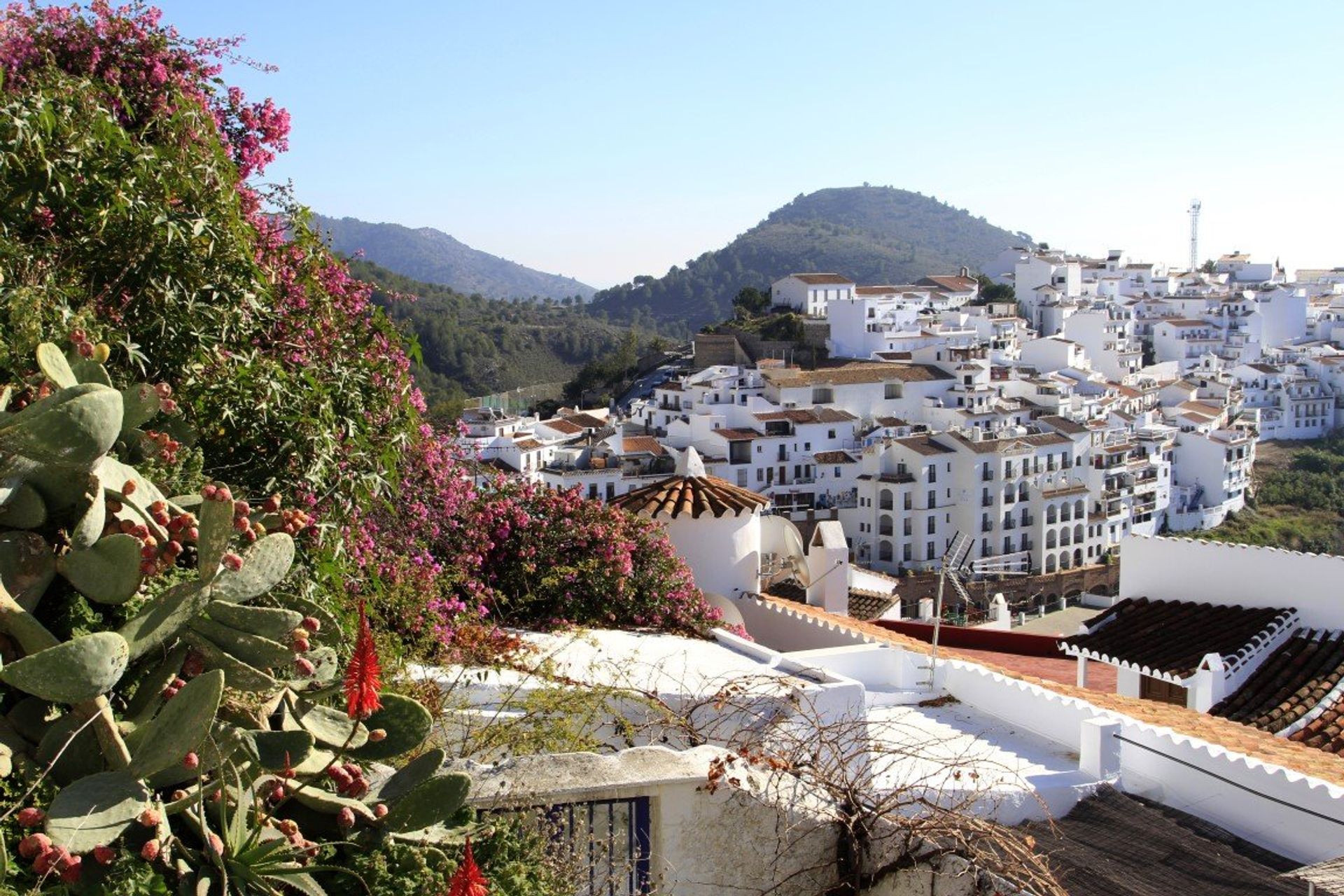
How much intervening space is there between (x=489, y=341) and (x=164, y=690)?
91.2 m

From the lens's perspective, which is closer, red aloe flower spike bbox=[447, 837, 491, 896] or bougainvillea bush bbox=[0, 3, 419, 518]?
red aloe flower spike bbox=[447, 837, 491, 896]

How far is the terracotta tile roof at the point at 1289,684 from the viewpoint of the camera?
952 cm

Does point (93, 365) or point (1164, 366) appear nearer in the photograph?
point (93, 365)

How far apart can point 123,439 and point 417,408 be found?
2.96 meters

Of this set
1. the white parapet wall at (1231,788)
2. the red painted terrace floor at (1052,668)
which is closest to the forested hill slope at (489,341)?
the red painted terrace floor at (1052,668)

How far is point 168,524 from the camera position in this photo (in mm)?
4109

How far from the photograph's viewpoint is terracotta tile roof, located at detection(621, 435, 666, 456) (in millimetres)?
52875

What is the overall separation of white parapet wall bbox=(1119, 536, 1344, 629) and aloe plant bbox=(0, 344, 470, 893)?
28.1 feet

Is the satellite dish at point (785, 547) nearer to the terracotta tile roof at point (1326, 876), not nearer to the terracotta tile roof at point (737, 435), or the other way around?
the terracotta tile roof at point (1326, 876)

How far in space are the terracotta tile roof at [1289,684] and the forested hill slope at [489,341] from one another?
59999 millimetres

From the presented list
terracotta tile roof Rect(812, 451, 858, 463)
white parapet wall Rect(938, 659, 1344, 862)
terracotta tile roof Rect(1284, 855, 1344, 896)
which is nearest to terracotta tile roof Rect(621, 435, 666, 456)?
terracotta tile roof Rect(812, 451, 858, 463)

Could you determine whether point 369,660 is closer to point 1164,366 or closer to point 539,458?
point 539,458

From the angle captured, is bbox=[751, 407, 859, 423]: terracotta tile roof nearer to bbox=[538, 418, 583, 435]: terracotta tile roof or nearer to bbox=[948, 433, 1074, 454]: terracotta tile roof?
bbox=[948, 433, 1074, 454]: terracotta tile roof

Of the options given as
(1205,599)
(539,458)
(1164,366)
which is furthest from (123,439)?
(1164,366)
